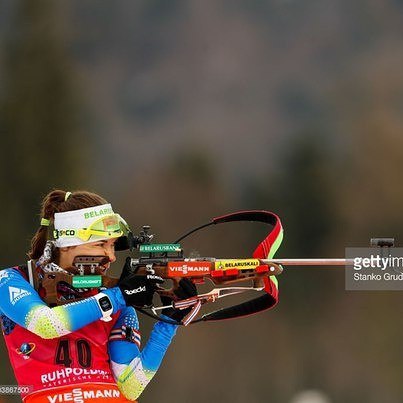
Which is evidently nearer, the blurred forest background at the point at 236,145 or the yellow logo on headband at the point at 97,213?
the yellow logo on headband at the point at 97,213

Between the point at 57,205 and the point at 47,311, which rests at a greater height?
the point at 57,205

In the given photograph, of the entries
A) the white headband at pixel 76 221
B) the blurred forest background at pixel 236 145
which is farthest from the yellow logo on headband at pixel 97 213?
the blurred forest background at pixel 236 145

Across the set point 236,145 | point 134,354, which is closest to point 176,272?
point 134,354

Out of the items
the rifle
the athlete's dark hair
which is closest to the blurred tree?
the athlete's dark hair

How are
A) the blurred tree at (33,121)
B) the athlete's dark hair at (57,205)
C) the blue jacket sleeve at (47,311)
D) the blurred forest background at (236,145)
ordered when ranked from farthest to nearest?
the blurred forest background at (236,145)
the blurred tree at (33,121)
the athlete's dark hair at (57,205)
the blue jacket sleeve at (47,311)

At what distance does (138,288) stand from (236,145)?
278 inches

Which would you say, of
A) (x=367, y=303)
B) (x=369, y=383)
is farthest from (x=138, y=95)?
(x=369, y=383)

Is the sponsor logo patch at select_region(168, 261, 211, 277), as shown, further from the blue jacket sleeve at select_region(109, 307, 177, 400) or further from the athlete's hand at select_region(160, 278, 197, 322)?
the blue jacket sleeve at select_region(109, 307, 177, 400)

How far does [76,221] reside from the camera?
9.07 feet

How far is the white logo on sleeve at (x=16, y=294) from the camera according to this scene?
264 cm

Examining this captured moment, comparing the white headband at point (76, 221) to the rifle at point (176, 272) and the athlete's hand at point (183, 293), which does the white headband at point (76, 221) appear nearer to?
the rifle at point (176, 272)

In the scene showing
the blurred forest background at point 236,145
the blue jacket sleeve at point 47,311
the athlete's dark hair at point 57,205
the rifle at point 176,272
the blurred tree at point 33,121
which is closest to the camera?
the blue jacket sleeve at point 47,311

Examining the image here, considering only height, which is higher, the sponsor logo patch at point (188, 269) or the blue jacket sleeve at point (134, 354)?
the sponsor logo patch at point (188, 269)

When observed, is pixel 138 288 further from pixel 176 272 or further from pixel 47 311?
pixel 47 311
